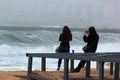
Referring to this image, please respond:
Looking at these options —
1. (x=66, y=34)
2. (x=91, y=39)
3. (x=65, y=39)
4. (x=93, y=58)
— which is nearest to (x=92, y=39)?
(x=91, y=39)

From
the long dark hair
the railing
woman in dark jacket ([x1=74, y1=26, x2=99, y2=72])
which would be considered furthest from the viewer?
the long dark hair

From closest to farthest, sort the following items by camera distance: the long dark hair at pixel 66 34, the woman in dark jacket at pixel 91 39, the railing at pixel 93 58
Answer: the railing at pixel 93 58, the woman in dark jacket at pixel 91 39, the long dark hair at pixel 66 34

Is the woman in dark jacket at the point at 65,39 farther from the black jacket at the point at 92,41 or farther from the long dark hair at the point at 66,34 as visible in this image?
the black jacket at the point at 92,41

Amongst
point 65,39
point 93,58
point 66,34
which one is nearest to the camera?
point 93,58

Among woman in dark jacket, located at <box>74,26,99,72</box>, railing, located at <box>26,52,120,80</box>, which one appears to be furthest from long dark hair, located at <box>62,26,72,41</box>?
railing, located at <box>26,52,120,80</box>

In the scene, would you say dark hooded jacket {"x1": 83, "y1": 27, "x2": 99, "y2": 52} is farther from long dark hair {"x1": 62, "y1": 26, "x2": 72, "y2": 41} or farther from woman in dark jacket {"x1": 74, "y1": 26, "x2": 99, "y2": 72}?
long dark hair {"x1": 62, "y1": 26, "x2": 72, "y2": 41}

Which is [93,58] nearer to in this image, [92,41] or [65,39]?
[92,41]

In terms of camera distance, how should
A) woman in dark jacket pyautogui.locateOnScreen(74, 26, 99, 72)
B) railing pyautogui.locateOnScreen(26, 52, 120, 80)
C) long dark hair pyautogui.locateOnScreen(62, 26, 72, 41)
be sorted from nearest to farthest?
A: railing pyautogui.locateOnScreen(26, 52, 120, 80)
woman in dark jacket pyautogui.locateOnScreen(74, 26, 99, 72)
long dark hair pyautogui.locateOnScreen(62, 26, 72, 41)

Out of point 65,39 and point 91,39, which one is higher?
point 91,39

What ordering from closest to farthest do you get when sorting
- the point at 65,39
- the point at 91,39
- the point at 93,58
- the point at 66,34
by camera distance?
1. the point at 93,58
2. the point at 91,39
3. the point at 66,34
4. the point at 65,39

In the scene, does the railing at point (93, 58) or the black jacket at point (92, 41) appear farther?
the black jacket at point (92, 41)

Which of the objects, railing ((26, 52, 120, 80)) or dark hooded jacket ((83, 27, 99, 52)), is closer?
railing ((26, 52, 120, 80))

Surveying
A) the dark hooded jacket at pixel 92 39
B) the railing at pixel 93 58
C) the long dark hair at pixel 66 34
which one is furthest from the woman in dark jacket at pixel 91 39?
the railing at pixel 93 58

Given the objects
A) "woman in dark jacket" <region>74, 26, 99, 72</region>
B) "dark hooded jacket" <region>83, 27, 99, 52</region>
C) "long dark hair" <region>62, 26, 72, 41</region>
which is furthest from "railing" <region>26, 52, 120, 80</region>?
"long dark hair" <region>62, 26, 72, 41</region>
